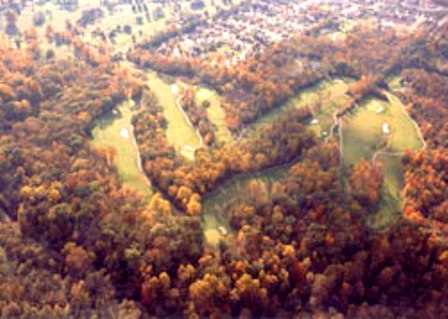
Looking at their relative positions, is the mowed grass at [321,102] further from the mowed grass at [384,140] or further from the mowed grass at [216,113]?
the mowed grass at [216,113]

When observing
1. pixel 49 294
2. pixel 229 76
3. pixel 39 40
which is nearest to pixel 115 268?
pixel 49 294

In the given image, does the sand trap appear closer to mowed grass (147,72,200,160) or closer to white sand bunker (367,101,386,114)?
mowed grass (147,72,200,160)

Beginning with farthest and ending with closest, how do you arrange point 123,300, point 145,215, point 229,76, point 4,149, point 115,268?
point 229,76
point 4,149
point 145,215
point 115,268
point 123,300

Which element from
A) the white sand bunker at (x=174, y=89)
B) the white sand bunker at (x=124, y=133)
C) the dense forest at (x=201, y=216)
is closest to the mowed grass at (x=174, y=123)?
the white sand bunker at (x=174, y=89)

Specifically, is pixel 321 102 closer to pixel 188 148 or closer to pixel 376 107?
pixel 376 107

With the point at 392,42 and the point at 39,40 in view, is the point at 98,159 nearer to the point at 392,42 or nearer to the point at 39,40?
the point at 39,40

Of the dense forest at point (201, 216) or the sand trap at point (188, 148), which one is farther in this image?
the sand trap at point (188, 148)

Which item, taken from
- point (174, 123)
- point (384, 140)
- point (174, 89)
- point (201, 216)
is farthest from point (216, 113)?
point (384, 140)
